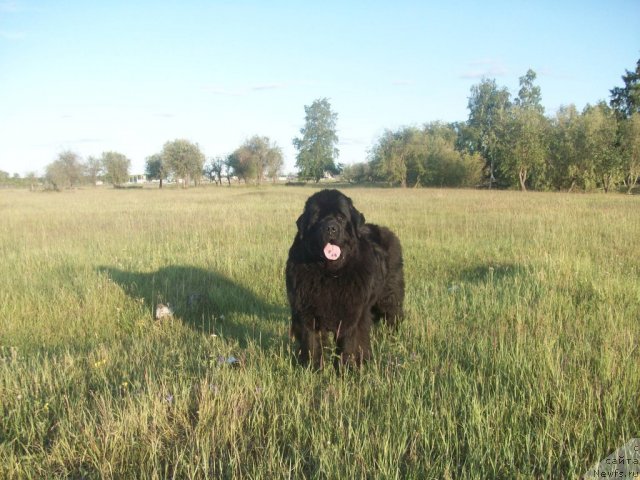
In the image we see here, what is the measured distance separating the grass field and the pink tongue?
918mm

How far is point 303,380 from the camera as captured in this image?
11.4 ft

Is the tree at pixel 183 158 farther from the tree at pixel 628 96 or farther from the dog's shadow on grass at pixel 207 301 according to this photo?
the dog's shadow on grass at pixel 207 301

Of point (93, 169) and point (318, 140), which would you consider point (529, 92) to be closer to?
point (318, 140)

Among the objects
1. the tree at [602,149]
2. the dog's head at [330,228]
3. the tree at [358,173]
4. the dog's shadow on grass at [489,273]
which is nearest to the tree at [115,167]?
the tree at [358,173]

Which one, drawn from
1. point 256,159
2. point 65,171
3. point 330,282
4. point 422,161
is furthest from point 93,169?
point 330,282

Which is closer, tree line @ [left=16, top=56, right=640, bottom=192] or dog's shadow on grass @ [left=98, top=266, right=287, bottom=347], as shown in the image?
dog's shadow on grass @ [left=98, top=266, right=287, bottom=347]

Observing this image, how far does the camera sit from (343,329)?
3.97 m

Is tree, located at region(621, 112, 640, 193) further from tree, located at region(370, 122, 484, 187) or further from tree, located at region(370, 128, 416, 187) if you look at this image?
tree, located at region(370, 128, 416, 187)

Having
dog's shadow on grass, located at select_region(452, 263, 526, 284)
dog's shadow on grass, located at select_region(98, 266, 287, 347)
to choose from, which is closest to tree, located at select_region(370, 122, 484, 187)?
dog's shadow on grass, located at select_region(452, 263, 526, 284)

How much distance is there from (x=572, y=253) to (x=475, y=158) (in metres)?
49.4

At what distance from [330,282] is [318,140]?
278ft

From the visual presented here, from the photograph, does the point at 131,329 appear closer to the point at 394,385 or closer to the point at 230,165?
the point at 394,385

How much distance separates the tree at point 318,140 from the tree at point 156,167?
24774 mm

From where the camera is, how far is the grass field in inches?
96.2
